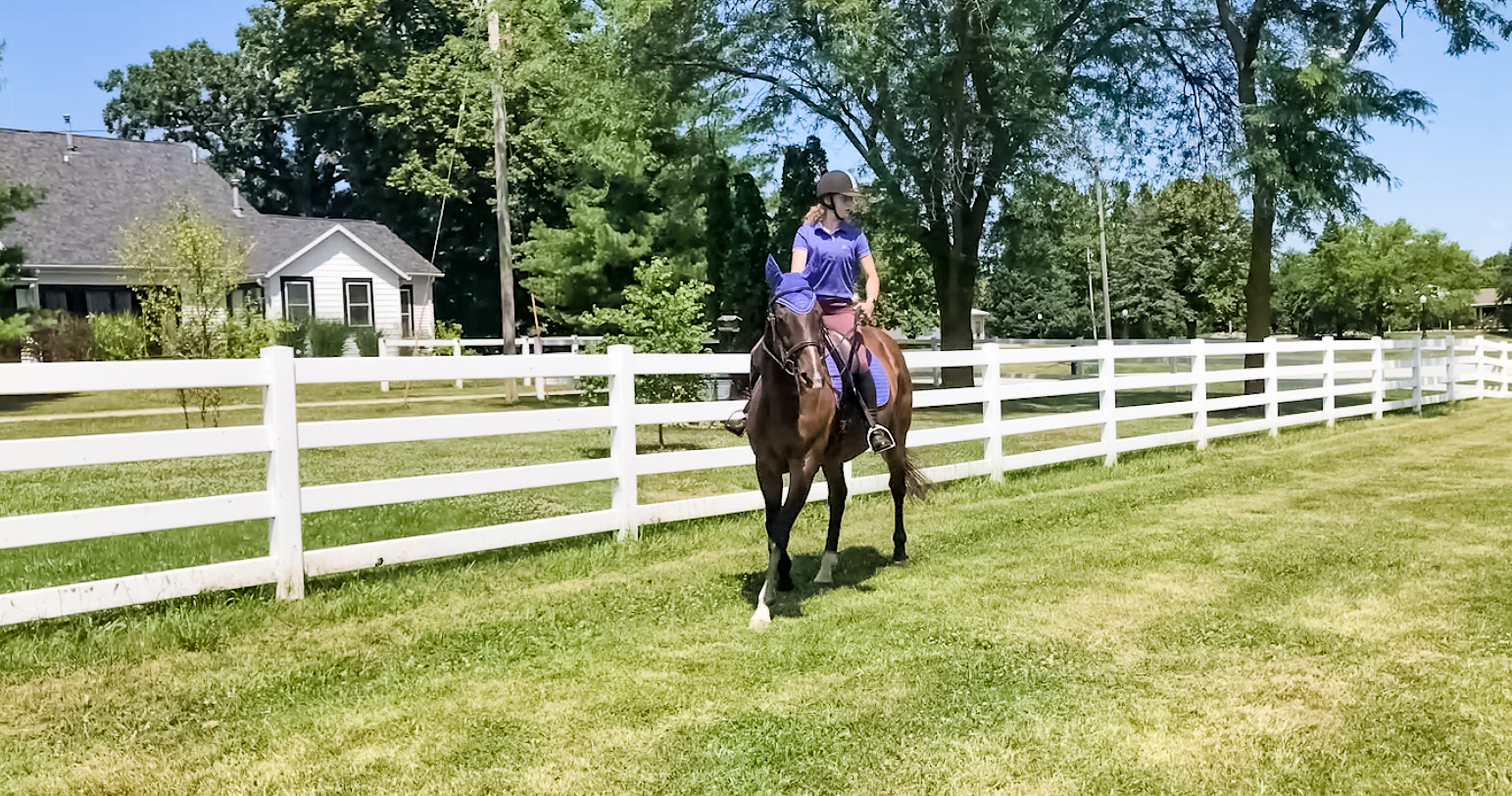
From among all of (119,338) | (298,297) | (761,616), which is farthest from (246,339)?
(298,297)

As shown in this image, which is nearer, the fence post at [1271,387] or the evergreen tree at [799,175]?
the fence post at [1271,387]

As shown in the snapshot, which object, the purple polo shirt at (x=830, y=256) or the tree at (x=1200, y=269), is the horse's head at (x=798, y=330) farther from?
the tree at (x=1200, y=269)

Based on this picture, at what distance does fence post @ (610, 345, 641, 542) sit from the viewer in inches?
336

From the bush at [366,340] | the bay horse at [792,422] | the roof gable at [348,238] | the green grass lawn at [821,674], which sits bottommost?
the green grass lawn at [821,674]

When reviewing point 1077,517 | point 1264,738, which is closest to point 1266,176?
point 1077,517

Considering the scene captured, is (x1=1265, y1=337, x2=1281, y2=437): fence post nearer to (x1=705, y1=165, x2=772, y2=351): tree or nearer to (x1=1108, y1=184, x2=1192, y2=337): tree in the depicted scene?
(x1=705, y1=165, x2=772, y2=351): tree

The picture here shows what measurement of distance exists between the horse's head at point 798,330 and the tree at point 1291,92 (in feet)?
53.8

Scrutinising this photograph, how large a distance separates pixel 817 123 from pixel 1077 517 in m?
17.1

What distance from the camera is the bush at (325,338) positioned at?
112 feet

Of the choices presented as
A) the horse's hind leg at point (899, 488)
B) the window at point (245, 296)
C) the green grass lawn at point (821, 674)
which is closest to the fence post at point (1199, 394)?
the green grass lawn at point (821, 674)

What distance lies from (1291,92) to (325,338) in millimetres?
26635

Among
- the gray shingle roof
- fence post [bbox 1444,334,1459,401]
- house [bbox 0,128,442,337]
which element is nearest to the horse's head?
fence post [bbox 1444,334,1459,401]

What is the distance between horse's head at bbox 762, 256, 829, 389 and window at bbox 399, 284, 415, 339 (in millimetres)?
37528

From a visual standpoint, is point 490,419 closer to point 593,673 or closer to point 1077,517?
point 593,673
